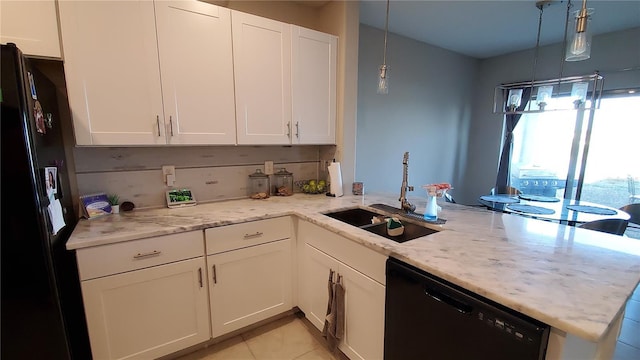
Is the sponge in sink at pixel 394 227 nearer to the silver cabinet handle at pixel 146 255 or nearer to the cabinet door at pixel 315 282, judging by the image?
the cabinet door at pixel 315 282

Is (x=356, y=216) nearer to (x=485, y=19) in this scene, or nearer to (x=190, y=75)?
(x=190, y=75)

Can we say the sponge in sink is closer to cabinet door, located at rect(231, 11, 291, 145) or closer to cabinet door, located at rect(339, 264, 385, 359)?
cabinet door, located at rect(339, 264, 385, 359)

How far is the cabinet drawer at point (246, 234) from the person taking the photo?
1.71m

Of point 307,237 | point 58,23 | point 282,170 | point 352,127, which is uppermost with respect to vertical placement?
point 58,23

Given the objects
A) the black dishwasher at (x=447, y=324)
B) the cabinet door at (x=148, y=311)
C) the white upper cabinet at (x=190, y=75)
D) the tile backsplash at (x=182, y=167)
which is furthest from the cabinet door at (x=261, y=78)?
the black dishwasher at (x=447, y=324)

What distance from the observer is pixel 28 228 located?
43.6 inches

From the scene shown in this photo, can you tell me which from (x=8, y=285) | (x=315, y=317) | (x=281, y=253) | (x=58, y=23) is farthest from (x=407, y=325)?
(x=58, y=23)

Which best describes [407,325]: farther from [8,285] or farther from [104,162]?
[104,162]

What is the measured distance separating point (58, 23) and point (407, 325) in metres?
2.25

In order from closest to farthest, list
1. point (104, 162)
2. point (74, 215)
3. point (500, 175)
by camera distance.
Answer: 1. point (74, 215)
2. point (104, 162)
3. point (500, 175)

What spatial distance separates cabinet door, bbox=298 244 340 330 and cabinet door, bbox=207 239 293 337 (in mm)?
118

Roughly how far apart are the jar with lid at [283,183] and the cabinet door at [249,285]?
1.88 ft

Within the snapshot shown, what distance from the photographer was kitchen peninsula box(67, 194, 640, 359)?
32.1 inches

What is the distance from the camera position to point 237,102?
78.0 inches
